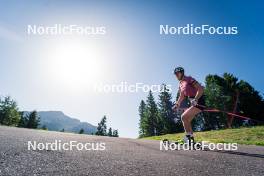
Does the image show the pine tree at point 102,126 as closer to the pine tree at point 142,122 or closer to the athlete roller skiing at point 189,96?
the pine tree at point 142,122

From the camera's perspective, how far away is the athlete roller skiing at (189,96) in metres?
9.01

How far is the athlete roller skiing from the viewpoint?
29.6ft

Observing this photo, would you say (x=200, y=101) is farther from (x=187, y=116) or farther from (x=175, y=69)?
(x=175, y=69)

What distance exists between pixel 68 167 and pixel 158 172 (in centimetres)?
135

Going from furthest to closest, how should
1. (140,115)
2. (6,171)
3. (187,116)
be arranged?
(140,115), (187,116), (6,171)

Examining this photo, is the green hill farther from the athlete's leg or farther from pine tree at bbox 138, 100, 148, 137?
pine tree at bbox 138, 100, 148, 137

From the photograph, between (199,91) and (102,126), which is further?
(102,126)

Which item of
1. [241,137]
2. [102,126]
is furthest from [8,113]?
[241,137]

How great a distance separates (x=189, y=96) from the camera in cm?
934

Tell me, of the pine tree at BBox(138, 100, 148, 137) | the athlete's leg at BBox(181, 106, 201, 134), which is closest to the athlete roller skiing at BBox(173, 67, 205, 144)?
the athlete's leg at BBox(181, 106, 201, 134)

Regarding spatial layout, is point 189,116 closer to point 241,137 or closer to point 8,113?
point 241,137

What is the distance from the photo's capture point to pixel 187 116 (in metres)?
9.23

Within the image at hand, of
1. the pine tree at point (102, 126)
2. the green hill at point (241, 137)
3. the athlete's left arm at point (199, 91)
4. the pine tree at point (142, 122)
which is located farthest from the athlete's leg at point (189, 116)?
the pine tree at point (102, 126)

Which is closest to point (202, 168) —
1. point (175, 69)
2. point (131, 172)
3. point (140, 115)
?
point (131, 172)
